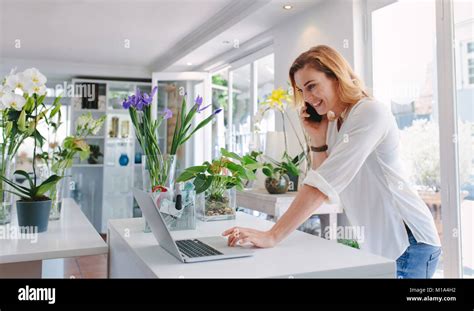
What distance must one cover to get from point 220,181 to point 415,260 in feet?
2.25

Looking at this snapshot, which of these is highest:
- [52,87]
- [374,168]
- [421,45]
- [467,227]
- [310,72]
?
A: [52,87]

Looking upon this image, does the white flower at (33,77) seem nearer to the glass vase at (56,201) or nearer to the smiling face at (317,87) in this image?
the glass vase at (56,201)

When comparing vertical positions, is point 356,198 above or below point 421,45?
below

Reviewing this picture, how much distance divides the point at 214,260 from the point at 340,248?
13.1 inches

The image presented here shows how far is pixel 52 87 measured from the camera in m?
5.84

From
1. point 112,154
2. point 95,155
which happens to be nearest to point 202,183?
point 112,154

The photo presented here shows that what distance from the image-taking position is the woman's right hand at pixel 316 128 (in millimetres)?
1473

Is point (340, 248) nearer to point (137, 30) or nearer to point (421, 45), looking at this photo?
point (421, 45)

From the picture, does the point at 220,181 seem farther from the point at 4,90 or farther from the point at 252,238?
the point at 4,90

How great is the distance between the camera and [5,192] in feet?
4.33

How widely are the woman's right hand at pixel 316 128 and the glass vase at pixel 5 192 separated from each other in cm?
108

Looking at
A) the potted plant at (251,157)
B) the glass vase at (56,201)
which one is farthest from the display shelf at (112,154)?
the glass vase at (56,201)

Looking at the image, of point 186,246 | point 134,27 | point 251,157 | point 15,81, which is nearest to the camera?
point 186,246
